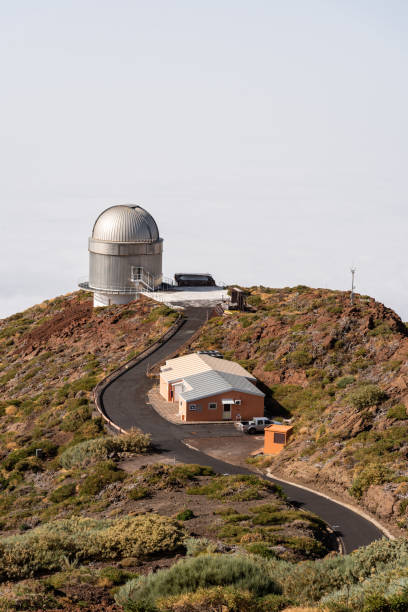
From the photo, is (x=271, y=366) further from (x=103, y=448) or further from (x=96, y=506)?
(x=96, y=506)

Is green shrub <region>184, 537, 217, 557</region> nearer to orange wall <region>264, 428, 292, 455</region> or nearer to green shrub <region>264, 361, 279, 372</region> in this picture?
orange wall <region>264, 428, 292, 455</region>

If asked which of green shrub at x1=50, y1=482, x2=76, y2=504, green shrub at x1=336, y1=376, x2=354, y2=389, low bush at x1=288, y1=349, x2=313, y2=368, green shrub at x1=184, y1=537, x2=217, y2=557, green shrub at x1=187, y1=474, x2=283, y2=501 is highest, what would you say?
low bush at x1=288, y1=349, x2=313, y2=368

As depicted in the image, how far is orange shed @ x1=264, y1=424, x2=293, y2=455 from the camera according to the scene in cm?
3888

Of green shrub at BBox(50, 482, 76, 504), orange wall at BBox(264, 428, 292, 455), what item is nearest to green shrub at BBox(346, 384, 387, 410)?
orange wall at BBox(264, 428, 292, 455)

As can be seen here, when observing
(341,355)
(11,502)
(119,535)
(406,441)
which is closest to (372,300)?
(341,355)

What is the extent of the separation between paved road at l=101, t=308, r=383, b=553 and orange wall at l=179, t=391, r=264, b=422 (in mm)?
936

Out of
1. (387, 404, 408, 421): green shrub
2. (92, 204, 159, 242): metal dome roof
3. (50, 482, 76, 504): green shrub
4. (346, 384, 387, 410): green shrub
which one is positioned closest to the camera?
(50, 482, 76, 504): green shrub

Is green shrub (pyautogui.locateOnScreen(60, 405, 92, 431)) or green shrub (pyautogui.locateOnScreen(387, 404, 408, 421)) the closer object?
green shrub (pyautogui.locateOnScreen(387, 404, 408, 421))

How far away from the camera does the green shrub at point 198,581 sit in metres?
17.2

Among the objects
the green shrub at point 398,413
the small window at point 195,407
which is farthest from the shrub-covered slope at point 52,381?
the green shrub at point 398,413

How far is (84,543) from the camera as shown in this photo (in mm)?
22156

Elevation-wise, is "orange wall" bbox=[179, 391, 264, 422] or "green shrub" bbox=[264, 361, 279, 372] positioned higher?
"green shrub" bbox=[264, 361, 279, 372]

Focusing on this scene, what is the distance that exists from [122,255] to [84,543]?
48484 mm

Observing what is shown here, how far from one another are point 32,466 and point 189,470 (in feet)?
34.7
